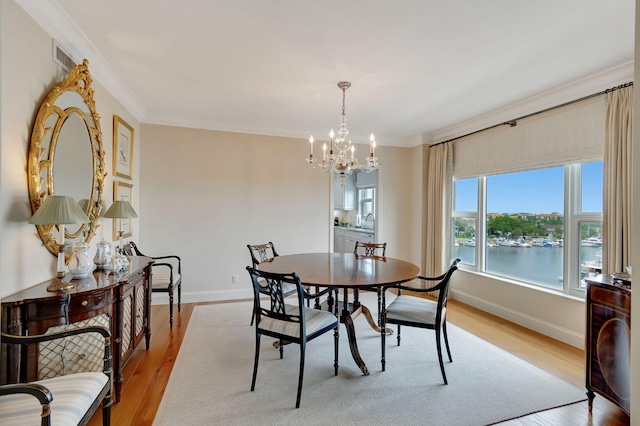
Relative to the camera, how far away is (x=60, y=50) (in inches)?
84.6

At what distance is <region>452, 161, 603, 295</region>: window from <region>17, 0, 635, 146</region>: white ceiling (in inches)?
34.8

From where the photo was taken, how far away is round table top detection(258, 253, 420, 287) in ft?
7.54

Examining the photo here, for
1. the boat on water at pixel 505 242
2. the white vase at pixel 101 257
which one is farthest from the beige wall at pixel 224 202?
the boat on water at pixel 505 242

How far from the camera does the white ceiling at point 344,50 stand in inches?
76.9

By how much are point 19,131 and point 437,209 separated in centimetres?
471

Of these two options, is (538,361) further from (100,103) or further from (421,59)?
(100,103)

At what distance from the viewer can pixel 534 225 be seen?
361cm

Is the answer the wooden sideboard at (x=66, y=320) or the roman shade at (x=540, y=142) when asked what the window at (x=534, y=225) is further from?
the wooden sideboard at (x=66, y=320)

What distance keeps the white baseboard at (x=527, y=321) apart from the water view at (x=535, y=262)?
0.42 meters

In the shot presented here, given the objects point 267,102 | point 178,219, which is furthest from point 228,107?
point 178,219

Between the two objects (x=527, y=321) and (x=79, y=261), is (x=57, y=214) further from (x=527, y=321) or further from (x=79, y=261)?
(x=527, y=321)

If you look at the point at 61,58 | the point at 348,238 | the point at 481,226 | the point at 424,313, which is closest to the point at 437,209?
the point at 481,226

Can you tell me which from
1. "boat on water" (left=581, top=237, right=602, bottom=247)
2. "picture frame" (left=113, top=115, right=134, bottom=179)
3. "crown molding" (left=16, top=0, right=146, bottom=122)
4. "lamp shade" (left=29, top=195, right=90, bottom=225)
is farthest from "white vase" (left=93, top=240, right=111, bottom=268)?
"boat on water" (left=581, top=237, right=602, bottom=247)

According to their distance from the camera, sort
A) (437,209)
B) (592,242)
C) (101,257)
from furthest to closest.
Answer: (437,209) < (592,242) < (101,257)
